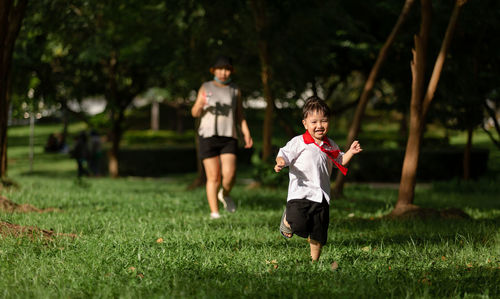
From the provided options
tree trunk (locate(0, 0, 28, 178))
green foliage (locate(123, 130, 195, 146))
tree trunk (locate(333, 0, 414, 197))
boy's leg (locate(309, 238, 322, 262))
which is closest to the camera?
boy's leg (locate(309, 238, 322, 262))

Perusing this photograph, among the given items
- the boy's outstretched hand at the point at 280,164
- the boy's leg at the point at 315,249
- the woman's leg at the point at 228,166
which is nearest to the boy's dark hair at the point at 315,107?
the boy's outstretched hand at the point at 280,164

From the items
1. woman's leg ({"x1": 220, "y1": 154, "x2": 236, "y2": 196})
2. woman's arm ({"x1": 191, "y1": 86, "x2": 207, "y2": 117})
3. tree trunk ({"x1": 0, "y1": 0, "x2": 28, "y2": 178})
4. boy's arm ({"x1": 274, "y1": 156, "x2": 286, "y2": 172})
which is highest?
tree trunk ({"x1": 0, "y1": 0, "x2": 28, "y2": 178})

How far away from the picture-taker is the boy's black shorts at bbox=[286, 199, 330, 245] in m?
4.41

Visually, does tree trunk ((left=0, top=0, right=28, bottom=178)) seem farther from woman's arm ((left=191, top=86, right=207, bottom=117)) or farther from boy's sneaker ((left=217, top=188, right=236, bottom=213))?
boy's sneaker ((left=217, top=188, right=236, bottom=213))

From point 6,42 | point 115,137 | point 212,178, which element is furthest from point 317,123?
point 115,137

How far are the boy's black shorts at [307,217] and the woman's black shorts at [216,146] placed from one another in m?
2.77

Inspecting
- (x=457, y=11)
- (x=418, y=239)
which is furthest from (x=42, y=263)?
(x=457, y=11)

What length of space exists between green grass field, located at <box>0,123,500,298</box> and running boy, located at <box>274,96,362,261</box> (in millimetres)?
288

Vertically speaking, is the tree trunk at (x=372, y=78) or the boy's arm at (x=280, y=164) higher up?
the tree trunk at (x=372, y=78)

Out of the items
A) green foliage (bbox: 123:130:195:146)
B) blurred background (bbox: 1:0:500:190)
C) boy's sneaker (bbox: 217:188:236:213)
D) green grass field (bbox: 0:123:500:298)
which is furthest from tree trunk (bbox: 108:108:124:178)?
boy's sneaker (bbox: 217:188:236:213)

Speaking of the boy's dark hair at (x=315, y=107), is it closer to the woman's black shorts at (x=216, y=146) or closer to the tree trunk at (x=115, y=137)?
the woman's black shorts at (x=216, y=146)

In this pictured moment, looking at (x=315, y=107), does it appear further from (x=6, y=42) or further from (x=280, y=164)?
(x=6, y=42)

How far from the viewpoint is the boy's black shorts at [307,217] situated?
441 cm

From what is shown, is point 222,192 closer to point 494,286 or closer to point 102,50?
point 494,286
